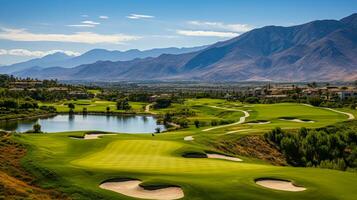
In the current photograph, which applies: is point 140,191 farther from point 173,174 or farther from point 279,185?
point 279,185

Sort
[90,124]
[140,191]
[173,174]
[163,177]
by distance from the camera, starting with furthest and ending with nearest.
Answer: [90,124] < [173,174] < [163,177] < [140,191]

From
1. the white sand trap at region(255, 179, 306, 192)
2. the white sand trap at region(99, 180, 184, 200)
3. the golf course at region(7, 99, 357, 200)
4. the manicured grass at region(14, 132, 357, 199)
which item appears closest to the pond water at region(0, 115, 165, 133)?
the manicured grass at region(14, 132, 357, 199)

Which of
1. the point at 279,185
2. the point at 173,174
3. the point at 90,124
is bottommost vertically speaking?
the point at 90,124

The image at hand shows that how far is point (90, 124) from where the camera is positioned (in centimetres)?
11369

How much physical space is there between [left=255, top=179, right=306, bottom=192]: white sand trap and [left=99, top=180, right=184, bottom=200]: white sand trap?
5318 mm

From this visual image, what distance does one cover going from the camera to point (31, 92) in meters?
179

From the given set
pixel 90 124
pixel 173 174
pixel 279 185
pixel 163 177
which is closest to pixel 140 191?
pixel 163 177

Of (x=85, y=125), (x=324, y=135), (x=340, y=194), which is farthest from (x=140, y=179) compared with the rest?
(x=85, y=125)

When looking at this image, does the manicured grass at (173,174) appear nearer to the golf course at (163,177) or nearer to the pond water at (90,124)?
the golf course at (163,177)

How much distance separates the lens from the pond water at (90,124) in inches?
4002

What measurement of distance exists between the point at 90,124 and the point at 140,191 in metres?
90.2

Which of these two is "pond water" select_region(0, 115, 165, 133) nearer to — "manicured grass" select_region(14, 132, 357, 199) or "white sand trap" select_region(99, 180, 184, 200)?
"manicured grass" select_region(14, 132, 357, 199)

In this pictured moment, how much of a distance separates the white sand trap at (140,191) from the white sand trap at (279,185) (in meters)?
5.32

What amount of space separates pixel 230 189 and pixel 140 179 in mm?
5166
